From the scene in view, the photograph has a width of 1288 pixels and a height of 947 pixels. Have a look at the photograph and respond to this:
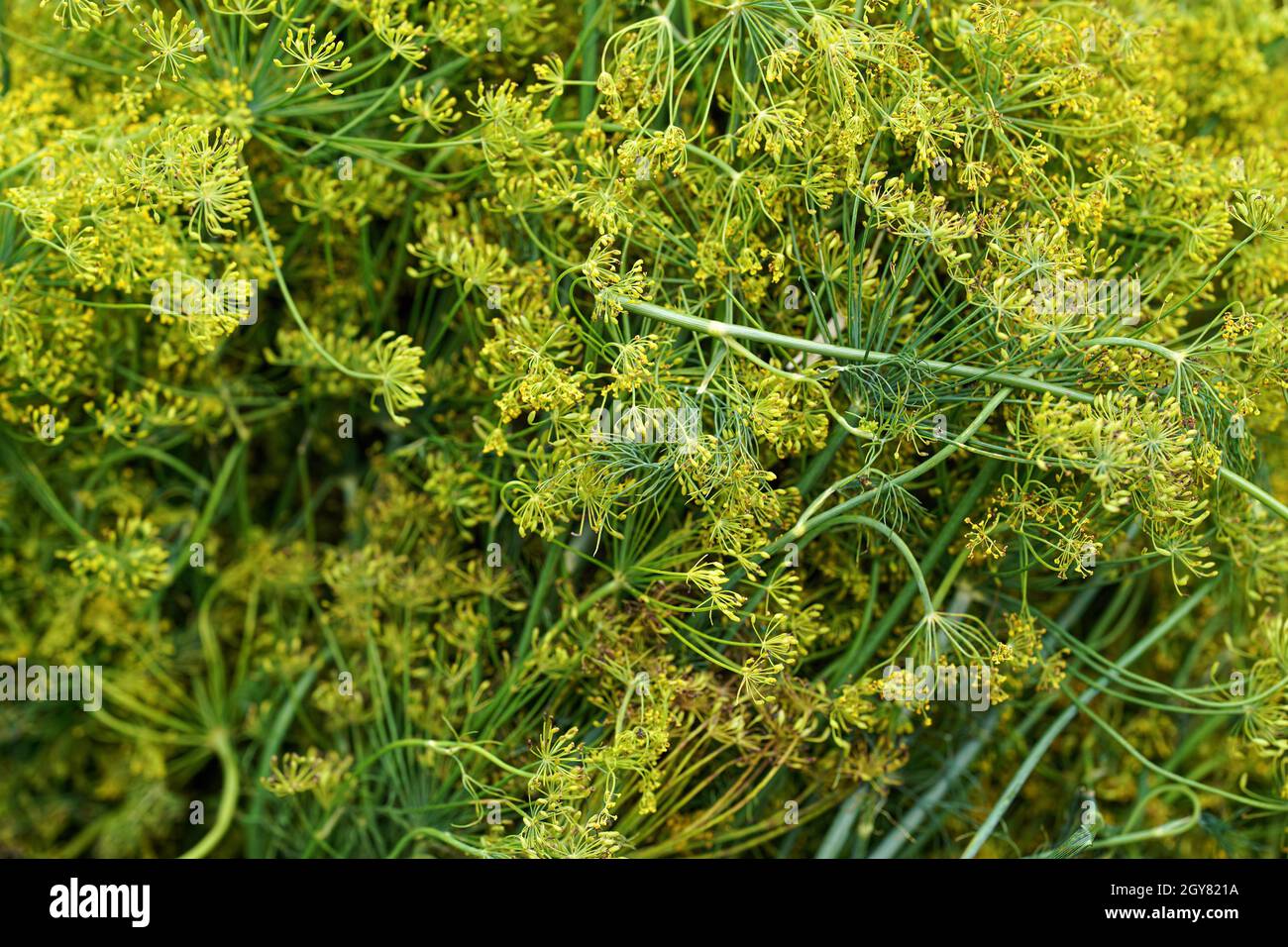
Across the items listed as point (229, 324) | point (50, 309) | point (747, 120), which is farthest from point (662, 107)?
point (50, 309)

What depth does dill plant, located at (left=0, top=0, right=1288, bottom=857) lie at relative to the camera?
5.71 feet

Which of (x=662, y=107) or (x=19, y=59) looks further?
(x=19, y=59)

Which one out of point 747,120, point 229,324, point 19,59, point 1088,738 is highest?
point 19,59

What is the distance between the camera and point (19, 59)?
2318mm

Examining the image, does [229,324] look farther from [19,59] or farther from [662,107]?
[19,59]

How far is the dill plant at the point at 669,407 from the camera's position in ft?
5.71

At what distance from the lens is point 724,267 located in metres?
1.83

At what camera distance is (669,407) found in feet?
5.63
